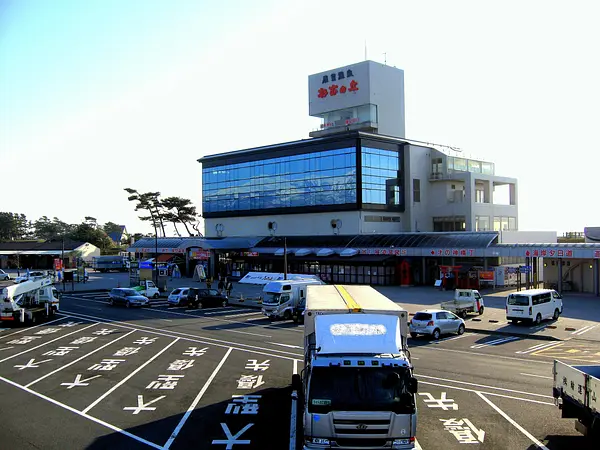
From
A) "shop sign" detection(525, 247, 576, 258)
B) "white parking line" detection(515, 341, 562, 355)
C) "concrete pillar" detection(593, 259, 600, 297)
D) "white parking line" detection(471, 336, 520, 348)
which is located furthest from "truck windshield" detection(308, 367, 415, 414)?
"concrete pillar" detection(593, 259, 600, 297)

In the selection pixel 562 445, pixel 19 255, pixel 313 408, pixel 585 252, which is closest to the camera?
pixel 313 408

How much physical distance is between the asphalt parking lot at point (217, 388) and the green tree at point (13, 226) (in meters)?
134

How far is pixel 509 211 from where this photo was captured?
7650 centimetres

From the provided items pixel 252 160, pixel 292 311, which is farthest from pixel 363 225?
pixel 292 311

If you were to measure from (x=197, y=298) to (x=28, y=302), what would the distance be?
41.8ft

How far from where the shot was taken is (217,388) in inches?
696

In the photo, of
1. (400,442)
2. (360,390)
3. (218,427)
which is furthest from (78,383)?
(400,442)

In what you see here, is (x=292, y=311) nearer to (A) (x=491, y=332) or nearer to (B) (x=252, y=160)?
(A) (x=491, y=332)

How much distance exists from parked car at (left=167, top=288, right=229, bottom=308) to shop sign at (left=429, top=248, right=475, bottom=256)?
910 inches

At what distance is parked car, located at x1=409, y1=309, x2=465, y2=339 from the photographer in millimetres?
28359

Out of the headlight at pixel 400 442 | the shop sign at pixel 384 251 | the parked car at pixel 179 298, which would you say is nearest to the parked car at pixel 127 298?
the parked car at pixel 179 298

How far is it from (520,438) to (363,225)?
5653cm

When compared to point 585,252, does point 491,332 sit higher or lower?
lower

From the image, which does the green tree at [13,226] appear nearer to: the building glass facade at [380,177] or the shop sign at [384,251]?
the building glass facade at [380,177]
